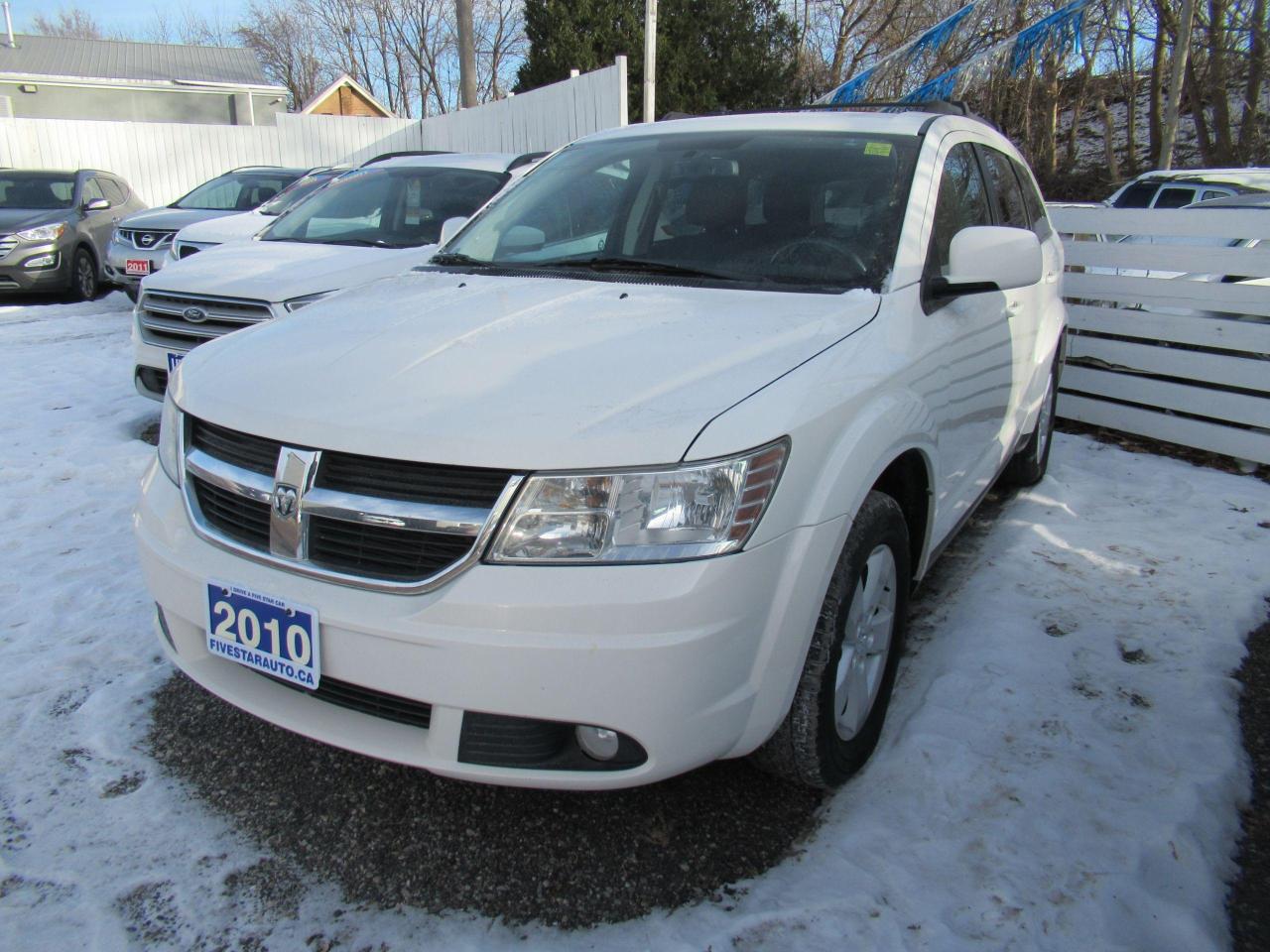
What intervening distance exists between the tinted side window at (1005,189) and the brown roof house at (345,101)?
37697mm

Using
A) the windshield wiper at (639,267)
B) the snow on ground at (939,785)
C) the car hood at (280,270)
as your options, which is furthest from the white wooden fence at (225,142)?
the snow on ground at (939,785)

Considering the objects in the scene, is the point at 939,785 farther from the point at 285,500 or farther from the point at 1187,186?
the point at 1187,186

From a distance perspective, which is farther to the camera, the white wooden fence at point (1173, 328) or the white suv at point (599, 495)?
the white wooden fence at point (1173, 328)

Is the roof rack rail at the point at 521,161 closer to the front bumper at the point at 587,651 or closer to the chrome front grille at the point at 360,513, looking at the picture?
the chrome front grille at the point at 360,513

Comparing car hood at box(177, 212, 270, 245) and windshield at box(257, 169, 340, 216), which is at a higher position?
windshield at box(257, 169, 340, 216)

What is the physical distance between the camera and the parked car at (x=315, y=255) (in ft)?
17.1

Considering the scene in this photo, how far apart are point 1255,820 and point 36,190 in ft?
46.4

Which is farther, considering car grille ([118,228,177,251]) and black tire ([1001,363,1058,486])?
car grille ([118,228,177,251])

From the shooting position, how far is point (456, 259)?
333 cm

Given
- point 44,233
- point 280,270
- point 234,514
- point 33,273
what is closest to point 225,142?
point 44,233

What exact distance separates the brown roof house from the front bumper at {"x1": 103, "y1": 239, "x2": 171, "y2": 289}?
30.1 metres

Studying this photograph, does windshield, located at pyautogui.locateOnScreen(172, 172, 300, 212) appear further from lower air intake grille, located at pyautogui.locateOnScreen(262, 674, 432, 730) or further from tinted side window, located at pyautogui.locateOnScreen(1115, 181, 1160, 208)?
lower air intake grille, located at pyautogui.locateOnScreen(262, 674, 432, 730)

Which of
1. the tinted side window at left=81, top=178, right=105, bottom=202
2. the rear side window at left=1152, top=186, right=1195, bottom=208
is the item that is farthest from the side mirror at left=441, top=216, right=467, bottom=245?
the tinted side window at left=81, top=178, right=105, bottom=202

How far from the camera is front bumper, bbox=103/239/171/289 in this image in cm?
958
